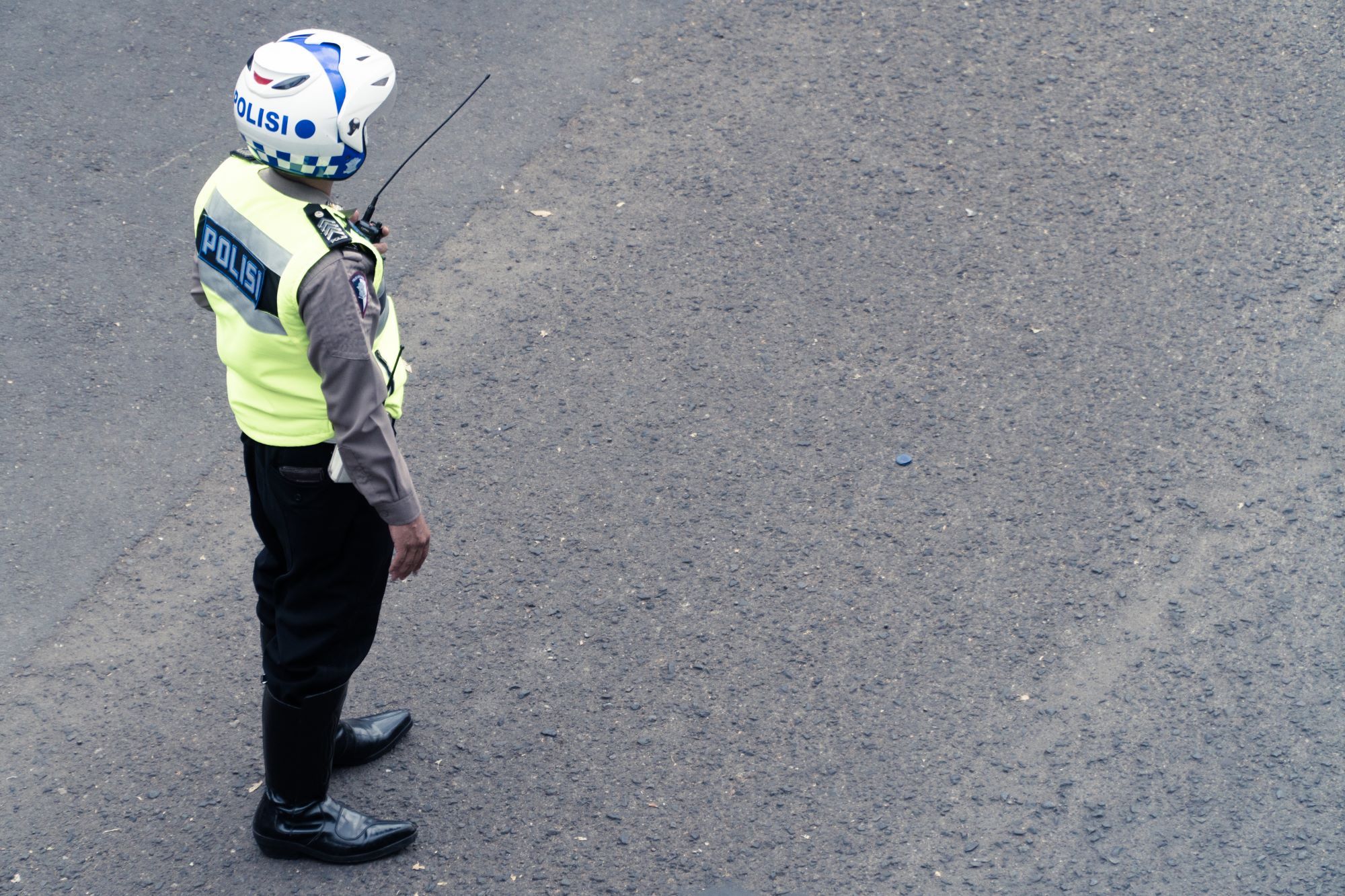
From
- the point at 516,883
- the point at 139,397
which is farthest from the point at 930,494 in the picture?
the point at 139,397

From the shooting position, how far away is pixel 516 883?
339 cm

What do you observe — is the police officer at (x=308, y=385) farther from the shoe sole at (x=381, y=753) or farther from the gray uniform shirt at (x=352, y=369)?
the shoe sole at (x=381, y=753)

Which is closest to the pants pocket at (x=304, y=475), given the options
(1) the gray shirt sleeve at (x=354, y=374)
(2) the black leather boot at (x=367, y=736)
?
(1) the gray shirt sleeve at (x=354, y=374)

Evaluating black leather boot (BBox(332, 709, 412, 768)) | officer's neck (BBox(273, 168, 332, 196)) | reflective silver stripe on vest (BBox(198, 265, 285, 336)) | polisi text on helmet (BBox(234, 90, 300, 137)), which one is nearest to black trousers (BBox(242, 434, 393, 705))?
reflective silver stripe on vest (BBox(198, 265, 285, 336))

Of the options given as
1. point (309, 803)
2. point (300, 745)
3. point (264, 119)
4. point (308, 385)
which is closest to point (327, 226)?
point (264, 119)

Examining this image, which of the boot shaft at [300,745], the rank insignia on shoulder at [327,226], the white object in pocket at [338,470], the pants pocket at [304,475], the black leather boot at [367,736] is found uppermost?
the rank insignia on shoulder at [327,226]

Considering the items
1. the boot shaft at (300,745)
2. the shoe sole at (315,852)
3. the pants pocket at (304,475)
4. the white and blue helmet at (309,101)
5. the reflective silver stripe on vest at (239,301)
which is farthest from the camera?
the shoe sole at (315,852)

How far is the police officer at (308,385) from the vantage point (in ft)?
8.91

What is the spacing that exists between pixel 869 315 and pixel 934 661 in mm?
1623

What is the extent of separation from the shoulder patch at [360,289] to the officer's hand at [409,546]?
0.50 m

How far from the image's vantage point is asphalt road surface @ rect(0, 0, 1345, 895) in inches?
140

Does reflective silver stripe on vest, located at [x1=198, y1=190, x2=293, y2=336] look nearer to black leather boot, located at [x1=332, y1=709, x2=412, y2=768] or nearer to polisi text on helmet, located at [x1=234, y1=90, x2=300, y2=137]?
polisi text on helmet, located at [x1=234, y1=90, x2=300, y2=137]

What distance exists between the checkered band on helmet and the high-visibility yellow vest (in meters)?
0.07

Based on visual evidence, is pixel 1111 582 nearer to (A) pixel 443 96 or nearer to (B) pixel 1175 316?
(B) pixel 1175 316
